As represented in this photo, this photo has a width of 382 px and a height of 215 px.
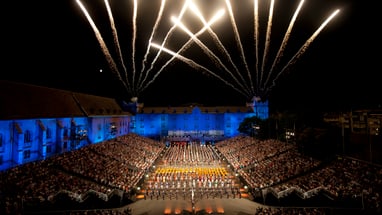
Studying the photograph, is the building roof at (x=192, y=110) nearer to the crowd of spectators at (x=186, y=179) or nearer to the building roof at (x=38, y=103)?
the building roof at (x=38, y=103)

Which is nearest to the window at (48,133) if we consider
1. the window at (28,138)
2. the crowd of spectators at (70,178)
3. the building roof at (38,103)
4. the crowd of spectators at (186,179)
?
the building roof at (38,103)

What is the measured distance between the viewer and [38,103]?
37281 mm

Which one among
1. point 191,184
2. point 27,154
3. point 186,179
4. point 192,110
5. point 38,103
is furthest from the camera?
point 192,110

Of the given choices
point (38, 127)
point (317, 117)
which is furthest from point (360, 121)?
point (38, 127)

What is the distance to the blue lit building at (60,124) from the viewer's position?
31.0 metres

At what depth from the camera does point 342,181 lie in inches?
1032

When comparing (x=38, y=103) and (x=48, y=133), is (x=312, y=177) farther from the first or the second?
(x=38, y=103)

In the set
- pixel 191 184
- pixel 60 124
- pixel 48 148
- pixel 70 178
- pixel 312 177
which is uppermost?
pixel 60 124

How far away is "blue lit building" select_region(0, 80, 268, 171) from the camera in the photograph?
31.0 m

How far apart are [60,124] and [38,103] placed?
4.55 m

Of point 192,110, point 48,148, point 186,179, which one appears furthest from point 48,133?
point 192,110

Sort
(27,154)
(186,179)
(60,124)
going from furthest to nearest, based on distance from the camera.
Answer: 1. (60,124)
2. (27,154)
3. (186,179)

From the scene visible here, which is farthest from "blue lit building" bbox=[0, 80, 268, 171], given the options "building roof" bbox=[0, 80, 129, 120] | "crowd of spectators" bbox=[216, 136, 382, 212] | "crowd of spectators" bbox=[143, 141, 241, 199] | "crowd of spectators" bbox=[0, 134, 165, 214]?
"crowd of spectators" bbox=[216, 136, 382, 212]

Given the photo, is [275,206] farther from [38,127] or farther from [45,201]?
[38,127]
